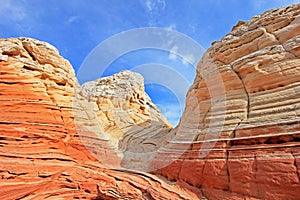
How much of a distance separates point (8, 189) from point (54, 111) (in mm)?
2969

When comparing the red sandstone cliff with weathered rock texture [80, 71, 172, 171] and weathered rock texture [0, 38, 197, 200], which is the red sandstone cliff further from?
weathered rock texture [80, 71, 172, 171]

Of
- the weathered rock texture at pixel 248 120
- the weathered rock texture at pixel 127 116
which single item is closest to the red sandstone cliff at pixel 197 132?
the weathered rock texture at pixel 248 120

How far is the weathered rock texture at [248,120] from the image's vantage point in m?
4.67

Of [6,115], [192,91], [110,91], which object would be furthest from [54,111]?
[110,91]

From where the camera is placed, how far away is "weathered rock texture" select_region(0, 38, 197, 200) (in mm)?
5902

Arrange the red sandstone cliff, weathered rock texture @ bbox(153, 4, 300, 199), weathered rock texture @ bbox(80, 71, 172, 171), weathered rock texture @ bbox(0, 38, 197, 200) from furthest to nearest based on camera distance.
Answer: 1. weathered rock texture @ bbox(80, 71, 172, 171)
2. weathered rock texture @ bbox(0, 38, 197, 200)
3. the red sandstone cliff
4. weathered rock texture @ bbox(153, 4, 300, 199)

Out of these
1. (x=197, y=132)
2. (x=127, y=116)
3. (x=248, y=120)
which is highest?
(x=127, y=116)

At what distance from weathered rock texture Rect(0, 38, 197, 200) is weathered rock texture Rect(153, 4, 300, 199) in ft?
3.69

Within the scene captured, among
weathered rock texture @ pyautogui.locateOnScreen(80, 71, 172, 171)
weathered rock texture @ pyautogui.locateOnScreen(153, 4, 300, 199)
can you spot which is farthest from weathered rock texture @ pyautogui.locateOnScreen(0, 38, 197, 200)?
weathered rock texture @ pyautogui.locateOnScreen(80, 71, 172, 171)

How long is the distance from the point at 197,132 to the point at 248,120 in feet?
5.78

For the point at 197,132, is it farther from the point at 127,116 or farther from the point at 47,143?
the point at 127,116

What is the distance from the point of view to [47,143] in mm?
6832

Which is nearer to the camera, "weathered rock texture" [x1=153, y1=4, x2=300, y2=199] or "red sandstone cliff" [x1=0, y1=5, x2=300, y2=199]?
"weathered rock texture" [x1=153, y1=4, x2=300, y2=199]

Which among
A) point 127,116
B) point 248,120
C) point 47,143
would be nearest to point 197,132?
point 248,120
